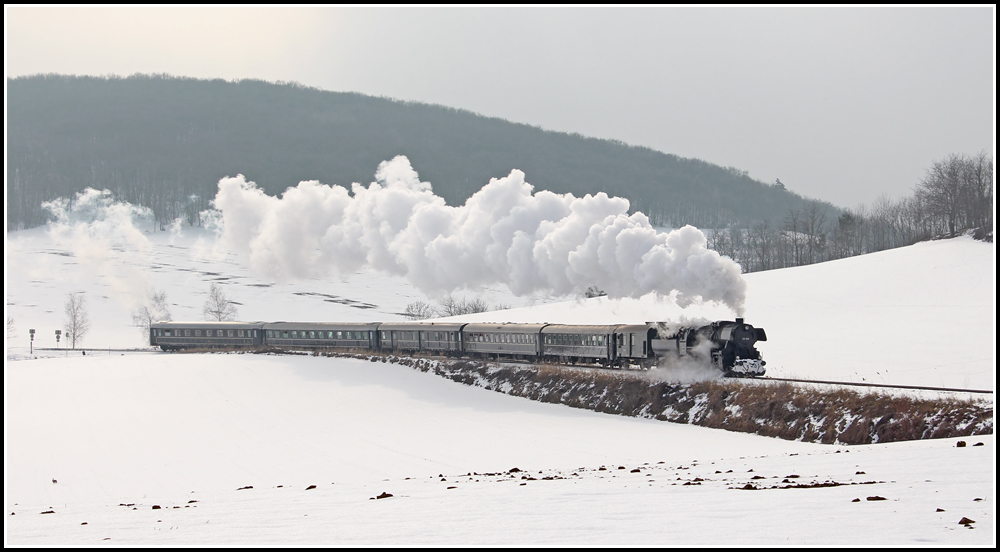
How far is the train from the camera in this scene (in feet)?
112

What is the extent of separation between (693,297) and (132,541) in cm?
2887

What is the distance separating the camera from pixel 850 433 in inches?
960

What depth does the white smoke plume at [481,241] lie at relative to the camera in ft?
117

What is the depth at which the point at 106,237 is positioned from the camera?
15512 centimetres

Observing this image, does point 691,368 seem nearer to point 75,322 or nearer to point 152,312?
point 75,322

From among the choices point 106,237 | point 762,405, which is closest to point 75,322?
point 106,237

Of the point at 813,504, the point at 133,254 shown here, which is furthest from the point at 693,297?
the point at 133,254

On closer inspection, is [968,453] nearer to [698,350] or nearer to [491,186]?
[698,350]

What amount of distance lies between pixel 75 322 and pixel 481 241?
76.0 m

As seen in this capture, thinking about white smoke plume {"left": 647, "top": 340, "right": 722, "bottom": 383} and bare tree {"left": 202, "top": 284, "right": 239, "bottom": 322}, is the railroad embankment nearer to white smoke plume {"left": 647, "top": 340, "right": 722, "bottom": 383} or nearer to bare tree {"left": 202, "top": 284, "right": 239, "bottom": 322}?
white smoke plume {"left": 647, "top": 340, "right": 722, "bottom": 383}

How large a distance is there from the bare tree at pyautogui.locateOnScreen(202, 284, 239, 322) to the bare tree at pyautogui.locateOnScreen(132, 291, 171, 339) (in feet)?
18.3

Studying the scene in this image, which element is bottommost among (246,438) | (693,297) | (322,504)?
(246,438)

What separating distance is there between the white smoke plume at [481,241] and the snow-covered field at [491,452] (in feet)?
23.5

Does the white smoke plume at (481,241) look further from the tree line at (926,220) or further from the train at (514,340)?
the tree line at (926,220)
